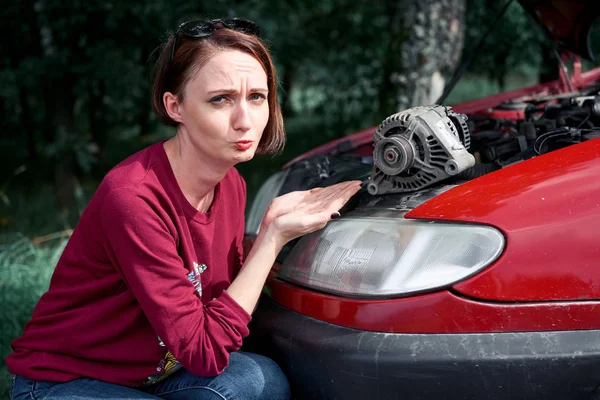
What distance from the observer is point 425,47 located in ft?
16.4

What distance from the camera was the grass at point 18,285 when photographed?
3.22 m

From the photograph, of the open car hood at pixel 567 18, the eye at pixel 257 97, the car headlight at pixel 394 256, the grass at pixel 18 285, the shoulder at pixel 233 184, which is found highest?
the open car hood at pixel 567 18

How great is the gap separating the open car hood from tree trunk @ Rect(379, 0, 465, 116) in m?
1.84

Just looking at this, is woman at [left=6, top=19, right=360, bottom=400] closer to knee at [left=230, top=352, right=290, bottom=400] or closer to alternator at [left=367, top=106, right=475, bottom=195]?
knee at [left=230, top=352, right=290, bottom=400]

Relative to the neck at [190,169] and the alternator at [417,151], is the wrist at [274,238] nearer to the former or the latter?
the neck at [190,169]

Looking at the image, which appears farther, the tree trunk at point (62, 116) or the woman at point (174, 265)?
the tree trunk at point (62, 116)

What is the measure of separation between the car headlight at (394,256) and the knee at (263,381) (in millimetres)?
248

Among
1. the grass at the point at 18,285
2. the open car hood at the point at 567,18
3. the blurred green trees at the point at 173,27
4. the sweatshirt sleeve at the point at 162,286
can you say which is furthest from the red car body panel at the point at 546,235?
the blurred green trees at the point at 173,27

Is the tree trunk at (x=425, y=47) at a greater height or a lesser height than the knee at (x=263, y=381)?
greater

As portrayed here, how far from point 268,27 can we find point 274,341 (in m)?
4.54

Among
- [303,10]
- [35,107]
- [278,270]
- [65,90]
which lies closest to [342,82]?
[303,10]

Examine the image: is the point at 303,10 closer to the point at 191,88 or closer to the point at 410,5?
the point at 410,5

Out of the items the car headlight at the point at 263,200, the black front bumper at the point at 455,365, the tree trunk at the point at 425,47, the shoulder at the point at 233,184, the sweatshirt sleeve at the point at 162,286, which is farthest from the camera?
the tree trunk at the point at 425,47

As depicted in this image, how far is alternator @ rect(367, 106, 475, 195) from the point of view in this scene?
1.83 metres
